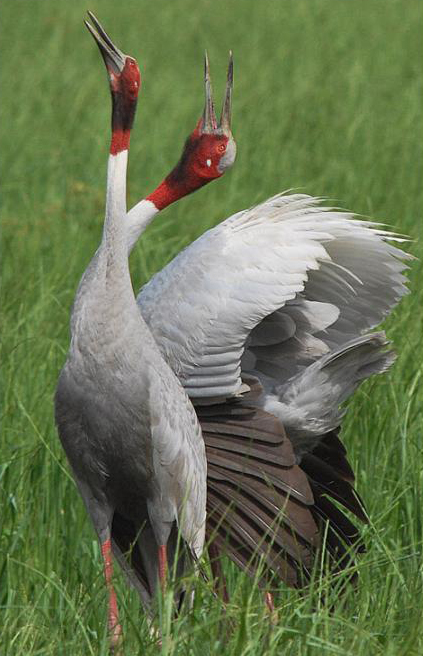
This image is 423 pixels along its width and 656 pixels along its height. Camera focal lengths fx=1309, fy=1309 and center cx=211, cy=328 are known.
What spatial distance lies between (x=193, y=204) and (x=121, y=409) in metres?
3.16

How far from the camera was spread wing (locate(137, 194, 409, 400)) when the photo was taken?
11.2 ft

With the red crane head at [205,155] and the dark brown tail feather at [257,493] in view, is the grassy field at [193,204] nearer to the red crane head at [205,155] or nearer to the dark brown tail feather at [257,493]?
the dark brown tail feather at [257,493]

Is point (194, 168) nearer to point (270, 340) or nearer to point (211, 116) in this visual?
point (211, 116)

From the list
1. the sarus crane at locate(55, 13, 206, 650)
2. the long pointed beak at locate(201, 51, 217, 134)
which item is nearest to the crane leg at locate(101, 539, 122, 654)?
the sarus crane at locate(55, 13, 206, 650)

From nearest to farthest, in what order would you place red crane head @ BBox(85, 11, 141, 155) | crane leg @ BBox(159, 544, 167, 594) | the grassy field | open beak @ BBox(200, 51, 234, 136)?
the grassy field < red crane head @ BBox(85, 11, 141, 155) < crane leg @ BBox(159, 544, 167, 594) < open beak @ BBox(200, 51, 234, 136)

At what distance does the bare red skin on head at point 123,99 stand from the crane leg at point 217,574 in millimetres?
1133

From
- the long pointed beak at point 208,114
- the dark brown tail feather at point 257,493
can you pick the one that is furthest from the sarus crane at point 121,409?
the long pointed beak at point 208,114

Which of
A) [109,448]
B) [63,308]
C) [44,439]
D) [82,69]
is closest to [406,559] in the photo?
[109,448]

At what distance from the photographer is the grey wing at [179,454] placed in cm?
321

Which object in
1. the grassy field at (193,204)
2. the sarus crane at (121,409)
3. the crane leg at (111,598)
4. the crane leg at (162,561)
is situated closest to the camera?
the grassy field at (193,204)

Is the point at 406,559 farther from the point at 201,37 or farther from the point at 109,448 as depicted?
the point at 201,37

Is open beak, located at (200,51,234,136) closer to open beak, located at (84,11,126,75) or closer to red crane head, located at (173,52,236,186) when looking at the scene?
red crane head, located at (173,52,236,186)

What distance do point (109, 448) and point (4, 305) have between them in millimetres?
1877

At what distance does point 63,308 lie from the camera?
479 centimetres
